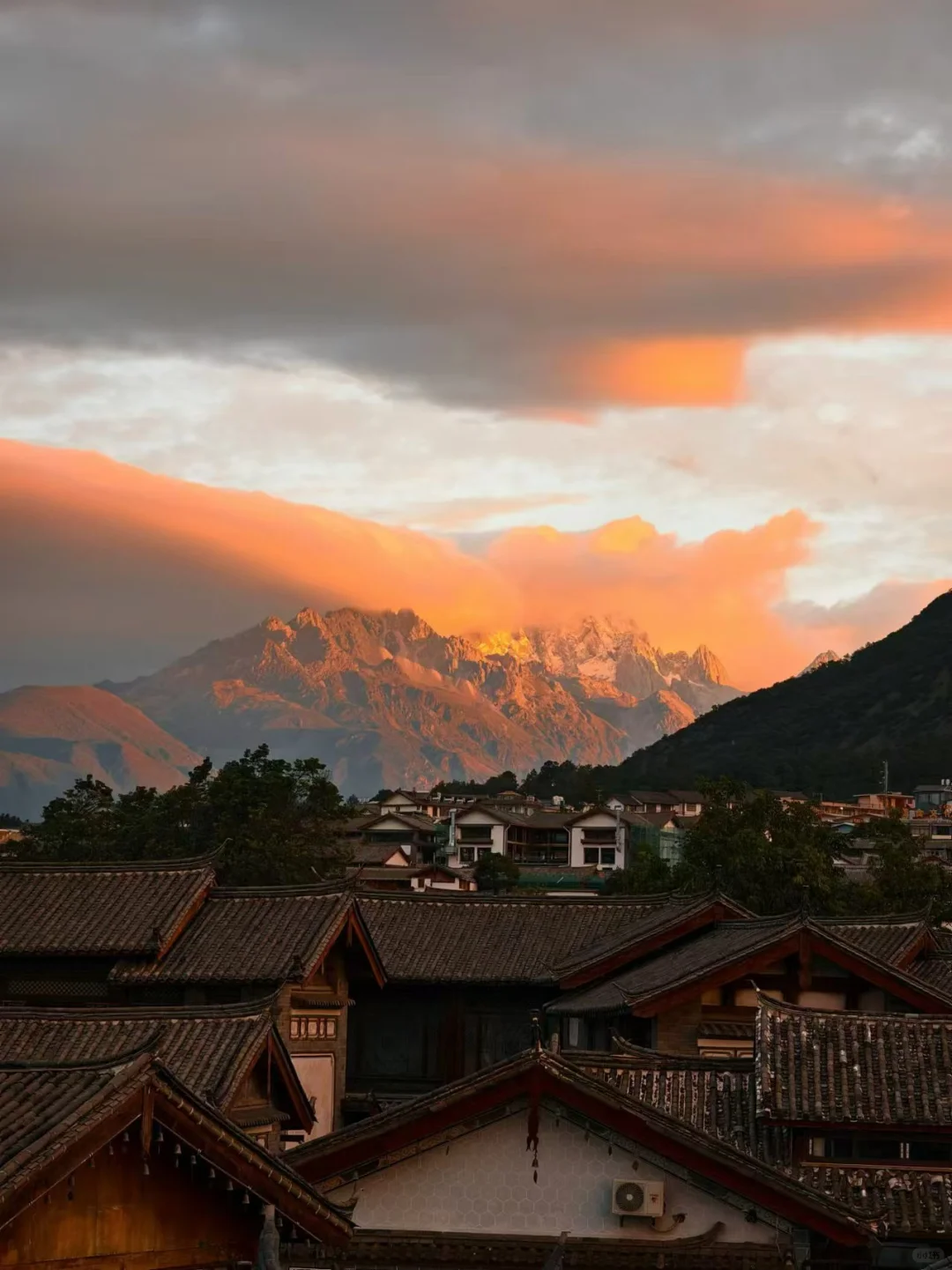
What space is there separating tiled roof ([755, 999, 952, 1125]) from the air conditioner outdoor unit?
12.5 feet

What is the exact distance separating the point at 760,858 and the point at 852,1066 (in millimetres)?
57212

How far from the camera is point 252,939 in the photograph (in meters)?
50.2

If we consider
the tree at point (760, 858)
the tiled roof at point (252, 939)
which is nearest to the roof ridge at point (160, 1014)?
the tiled roof at point (252, 939)

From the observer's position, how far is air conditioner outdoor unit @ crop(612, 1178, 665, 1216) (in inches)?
1075

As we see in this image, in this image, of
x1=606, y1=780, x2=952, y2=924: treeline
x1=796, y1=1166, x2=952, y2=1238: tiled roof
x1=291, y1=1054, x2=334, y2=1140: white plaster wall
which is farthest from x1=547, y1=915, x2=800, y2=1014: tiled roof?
x1=606, y1=780, x2=952, y2=924: treeline

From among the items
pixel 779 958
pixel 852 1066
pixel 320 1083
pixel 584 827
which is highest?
pixel 584 827

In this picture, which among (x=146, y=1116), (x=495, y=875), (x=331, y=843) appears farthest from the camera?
(x=495, y=875)

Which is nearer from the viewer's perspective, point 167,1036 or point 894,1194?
point 894,1194

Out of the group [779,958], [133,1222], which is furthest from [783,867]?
[133,1222]

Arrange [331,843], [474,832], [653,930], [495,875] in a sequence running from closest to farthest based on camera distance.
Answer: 1. [653,930]
2. [331,843]
3. [495,875]
4. [474,832]

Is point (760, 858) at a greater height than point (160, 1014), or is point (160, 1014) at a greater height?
point (760, 858)

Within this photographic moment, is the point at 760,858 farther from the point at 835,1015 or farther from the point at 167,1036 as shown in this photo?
the point at 835,1015

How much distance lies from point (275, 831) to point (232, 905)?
58.8 metres

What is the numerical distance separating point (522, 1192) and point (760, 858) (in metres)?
62.4
